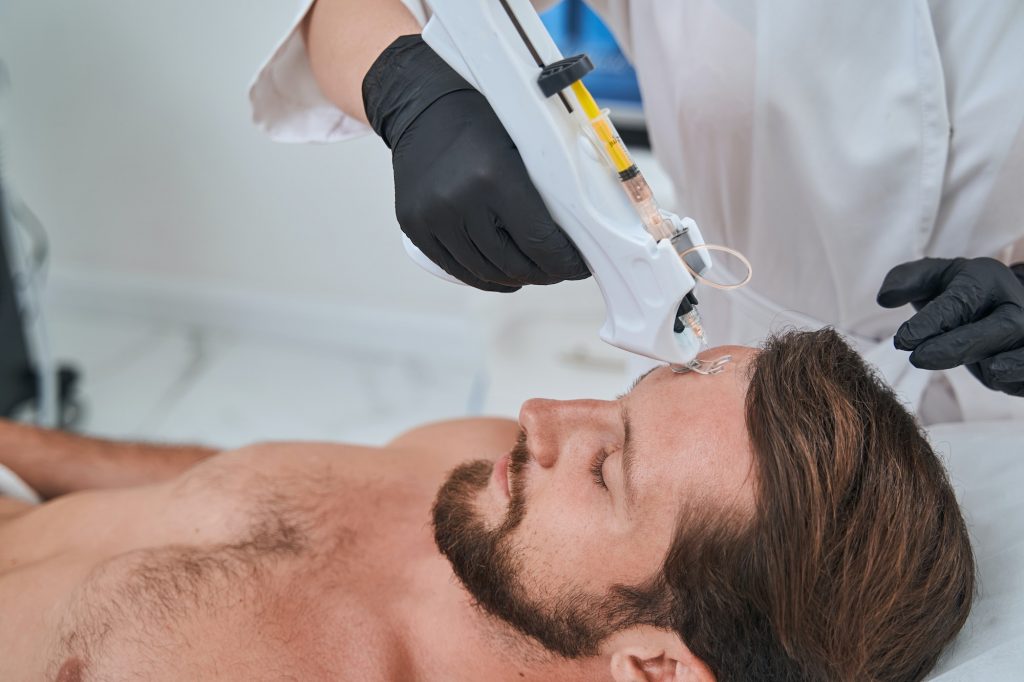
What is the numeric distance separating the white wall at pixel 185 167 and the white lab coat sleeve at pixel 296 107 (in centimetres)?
102

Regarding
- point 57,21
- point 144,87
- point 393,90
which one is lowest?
point 393,90

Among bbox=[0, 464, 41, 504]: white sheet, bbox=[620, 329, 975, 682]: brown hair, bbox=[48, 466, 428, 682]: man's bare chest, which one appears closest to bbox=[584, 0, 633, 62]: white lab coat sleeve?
bbox=[620, 329, 975, 682]: brown hair

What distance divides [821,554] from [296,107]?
42.3 inches

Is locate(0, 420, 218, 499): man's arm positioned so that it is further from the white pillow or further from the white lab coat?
the white pillow

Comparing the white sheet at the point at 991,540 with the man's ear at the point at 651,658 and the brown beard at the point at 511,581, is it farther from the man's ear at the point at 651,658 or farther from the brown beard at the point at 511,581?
the brown beard at the point at 511,581

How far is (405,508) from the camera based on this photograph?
4.56 feet

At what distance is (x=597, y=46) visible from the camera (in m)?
2.54

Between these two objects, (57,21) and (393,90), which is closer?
(393,90)

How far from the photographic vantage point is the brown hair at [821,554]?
3.26 ft

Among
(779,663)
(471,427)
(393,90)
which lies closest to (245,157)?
(471,427)

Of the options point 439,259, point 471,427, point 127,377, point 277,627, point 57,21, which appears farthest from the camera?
point 127,377

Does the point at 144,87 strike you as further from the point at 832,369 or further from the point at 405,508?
the point at 832,369

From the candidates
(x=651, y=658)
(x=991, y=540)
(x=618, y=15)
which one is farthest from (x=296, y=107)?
(x=991, y=540)

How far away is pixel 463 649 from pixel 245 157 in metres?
1.93
